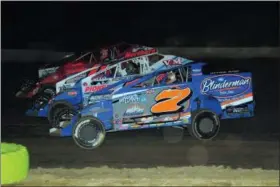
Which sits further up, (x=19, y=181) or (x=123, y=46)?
(x=123, y=46)

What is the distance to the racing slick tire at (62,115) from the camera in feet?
34.5

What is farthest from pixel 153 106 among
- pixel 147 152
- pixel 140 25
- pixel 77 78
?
pixel 140 25

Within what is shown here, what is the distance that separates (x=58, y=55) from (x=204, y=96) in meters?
17.6

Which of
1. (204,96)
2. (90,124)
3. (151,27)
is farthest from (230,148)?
(151,27)

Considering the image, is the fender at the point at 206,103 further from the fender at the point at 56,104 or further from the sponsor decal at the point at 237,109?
the fender at the point at 56,104

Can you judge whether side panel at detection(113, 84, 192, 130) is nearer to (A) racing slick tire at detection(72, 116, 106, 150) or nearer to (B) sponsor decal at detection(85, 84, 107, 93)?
(A) racing slick tire at detection(72, 116, 106, 150)

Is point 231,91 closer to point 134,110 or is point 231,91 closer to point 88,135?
point 134,110

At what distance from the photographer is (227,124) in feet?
38.9

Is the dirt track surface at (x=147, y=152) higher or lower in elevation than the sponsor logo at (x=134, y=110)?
lower

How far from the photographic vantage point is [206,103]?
→ 9805mm

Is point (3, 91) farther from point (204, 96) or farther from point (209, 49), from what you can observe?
point (209, 49)

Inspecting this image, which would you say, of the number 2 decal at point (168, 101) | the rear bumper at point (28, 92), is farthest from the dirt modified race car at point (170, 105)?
the rear bumper at point (28, 92)

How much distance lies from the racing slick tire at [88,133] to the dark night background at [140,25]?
19218 millimetres

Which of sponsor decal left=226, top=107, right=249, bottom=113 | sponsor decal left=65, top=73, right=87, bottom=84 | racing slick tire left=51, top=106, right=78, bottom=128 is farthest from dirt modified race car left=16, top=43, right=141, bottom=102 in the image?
sponsor decal left=226, top=107, right=249, bottom=113
